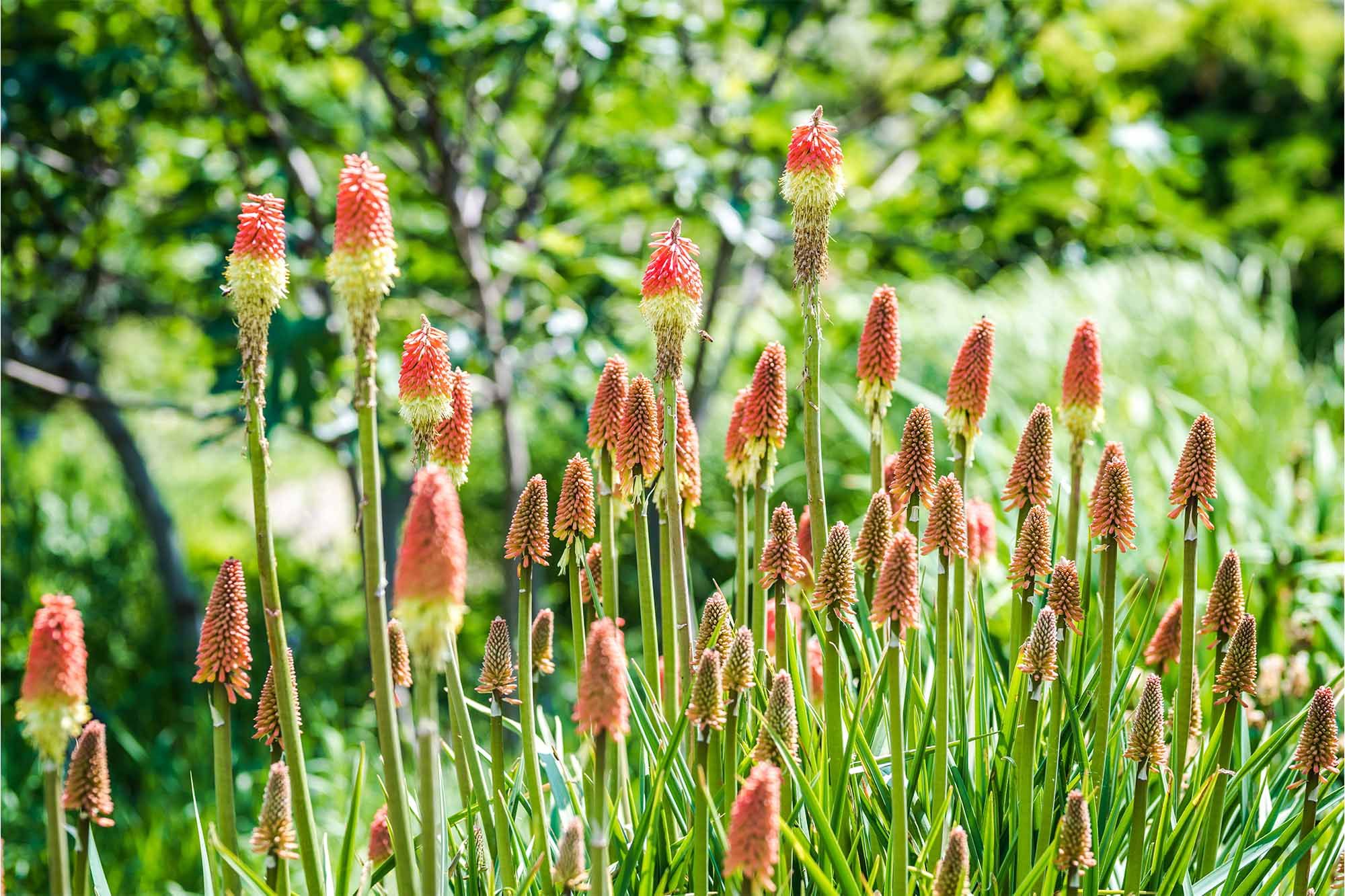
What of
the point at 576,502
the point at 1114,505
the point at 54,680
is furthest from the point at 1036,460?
the point at 54,680

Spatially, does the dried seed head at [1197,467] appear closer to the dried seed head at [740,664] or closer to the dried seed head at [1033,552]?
the dried seed head at [1033,552]

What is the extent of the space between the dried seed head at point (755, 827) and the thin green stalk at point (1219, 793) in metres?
0.99

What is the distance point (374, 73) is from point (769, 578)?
128 inches

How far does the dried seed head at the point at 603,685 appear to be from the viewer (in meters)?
1.42

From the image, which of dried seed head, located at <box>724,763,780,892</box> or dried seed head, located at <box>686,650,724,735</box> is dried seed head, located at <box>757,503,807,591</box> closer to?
dried seed head, located at <box>686,650,724,735</box>

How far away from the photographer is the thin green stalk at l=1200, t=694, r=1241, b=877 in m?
1.95

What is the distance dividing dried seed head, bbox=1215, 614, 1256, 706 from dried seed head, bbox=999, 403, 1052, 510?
394mm

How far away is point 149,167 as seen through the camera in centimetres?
547

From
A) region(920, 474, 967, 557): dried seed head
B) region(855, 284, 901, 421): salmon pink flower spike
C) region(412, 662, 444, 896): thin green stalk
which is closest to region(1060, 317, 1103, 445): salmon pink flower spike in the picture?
region(855, 284, 901, 421): salmon pink flower spike

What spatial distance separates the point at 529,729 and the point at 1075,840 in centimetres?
86

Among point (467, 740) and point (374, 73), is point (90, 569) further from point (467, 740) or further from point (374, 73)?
point (467, 740)

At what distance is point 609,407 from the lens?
196 centimetres

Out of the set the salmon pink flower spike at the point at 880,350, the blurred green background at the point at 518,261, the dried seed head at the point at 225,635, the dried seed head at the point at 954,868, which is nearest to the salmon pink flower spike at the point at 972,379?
the salmon pink flower spike at the point at 880,350

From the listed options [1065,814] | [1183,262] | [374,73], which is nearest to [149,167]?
[374,73]
